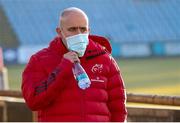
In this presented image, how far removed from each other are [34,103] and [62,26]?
34 centimetres

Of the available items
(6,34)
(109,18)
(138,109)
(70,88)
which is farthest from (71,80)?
(109,18)

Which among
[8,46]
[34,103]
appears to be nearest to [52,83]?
[34,103]

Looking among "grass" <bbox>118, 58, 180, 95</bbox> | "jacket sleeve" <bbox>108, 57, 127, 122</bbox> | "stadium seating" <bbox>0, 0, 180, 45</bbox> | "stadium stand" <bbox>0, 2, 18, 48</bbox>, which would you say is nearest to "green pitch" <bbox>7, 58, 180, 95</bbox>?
"grass" <bbox>118, 58, 180, 95</bbox>

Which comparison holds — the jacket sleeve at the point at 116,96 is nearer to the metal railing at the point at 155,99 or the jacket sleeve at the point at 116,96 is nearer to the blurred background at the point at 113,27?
the metal railing at the point at 155,99

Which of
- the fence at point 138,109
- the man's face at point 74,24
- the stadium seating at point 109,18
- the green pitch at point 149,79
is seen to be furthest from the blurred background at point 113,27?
the man's face at point 74,24

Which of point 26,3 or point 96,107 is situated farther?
point 26,3

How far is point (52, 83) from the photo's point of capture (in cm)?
209

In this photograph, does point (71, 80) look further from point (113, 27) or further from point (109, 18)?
point (109, 18)

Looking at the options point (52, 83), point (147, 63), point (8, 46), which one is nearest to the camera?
point (52, 83)

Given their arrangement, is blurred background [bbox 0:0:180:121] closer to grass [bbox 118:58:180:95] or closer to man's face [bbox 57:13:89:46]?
grass [bbox 118:58:180:95]

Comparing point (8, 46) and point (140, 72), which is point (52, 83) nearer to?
point (140, 72)

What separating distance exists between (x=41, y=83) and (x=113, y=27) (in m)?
27.5

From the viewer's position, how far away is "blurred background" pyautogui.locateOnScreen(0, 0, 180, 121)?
27094 millimetres

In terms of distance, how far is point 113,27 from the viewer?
96.8 ft
